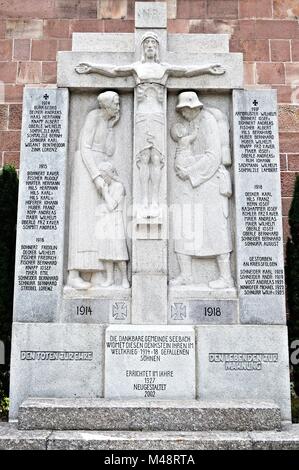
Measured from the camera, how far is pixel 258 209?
7.76 m

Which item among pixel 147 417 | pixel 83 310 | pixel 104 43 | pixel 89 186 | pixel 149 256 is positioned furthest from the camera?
pixel 104 43

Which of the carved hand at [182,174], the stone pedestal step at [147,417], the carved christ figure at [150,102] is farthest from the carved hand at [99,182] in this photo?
the stone pedestal step at [147,417]

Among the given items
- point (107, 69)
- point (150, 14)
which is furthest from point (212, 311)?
point (150, 14)

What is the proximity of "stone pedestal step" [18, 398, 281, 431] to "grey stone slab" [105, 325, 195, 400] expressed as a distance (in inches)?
25.5

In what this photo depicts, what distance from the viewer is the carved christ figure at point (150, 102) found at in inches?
308

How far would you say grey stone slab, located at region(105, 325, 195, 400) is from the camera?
7.14m

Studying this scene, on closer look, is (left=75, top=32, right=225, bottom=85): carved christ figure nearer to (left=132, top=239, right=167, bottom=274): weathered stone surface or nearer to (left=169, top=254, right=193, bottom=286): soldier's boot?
(left=132, top=239, right=167, bottom=274): weathered stone surface

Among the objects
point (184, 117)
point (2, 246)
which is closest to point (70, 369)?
point (2, 246)

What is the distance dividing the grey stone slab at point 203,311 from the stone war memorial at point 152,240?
0.06 ft

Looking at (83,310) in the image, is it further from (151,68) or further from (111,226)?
(151,68)

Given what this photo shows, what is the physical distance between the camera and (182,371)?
718cm

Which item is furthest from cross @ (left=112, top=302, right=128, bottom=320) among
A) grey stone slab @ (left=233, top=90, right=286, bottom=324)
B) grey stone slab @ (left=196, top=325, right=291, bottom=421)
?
grey stone slab @ (left=233, top=90, right=286, bottom=324)

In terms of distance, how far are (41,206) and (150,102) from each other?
6.96ft

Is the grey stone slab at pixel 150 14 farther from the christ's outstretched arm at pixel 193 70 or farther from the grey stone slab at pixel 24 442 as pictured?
the grey stone slab at pixel 24 442
